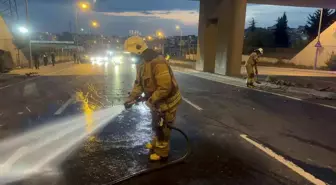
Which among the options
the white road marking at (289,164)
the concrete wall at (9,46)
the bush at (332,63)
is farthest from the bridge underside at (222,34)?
the concrete wall at (9,46)

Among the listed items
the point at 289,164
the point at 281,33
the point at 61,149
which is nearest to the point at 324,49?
the point at 289,164

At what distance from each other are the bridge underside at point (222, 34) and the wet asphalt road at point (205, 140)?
945cm

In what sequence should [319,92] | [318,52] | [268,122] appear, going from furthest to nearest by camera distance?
1. [318,52]
2. [319,92]
3. [268,122]

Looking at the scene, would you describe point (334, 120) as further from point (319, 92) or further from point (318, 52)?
point (318, 52)

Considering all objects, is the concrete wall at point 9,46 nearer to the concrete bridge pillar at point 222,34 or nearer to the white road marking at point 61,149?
the concrete bridge pillar at point 222,34

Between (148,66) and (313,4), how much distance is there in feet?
89.2

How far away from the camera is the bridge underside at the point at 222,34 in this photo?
19219mm

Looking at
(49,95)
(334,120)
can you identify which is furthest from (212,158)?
Answer: (49,95)

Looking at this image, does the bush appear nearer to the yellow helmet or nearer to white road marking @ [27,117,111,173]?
white road marking @ [27,117,111,173]

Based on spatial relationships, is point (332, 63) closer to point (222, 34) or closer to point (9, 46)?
point (222, 34)

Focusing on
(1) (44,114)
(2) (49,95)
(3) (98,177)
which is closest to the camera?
(3) (98,177)

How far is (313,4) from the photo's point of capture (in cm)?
2669

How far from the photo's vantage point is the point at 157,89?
4.29 m

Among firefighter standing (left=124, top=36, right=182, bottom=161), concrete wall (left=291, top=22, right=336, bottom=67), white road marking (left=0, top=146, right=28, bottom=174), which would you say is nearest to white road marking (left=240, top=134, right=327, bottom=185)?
firefighter standing (left=124, top=36, right=182, bottom=161)
